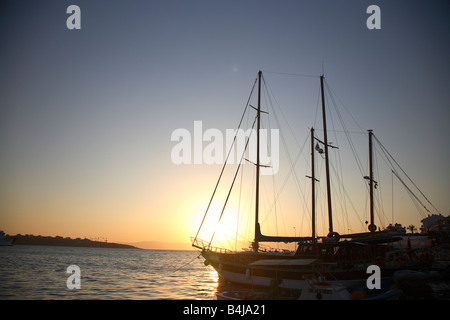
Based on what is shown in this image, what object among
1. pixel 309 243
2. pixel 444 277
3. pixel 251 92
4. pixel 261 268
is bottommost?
pixel 444 277

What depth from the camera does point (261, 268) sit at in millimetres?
28500

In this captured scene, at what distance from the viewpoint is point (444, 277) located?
36812 millimetres
